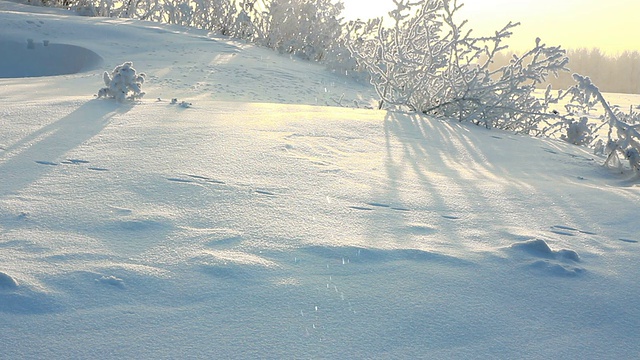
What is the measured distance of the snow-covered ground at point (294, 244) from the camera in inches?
44.8

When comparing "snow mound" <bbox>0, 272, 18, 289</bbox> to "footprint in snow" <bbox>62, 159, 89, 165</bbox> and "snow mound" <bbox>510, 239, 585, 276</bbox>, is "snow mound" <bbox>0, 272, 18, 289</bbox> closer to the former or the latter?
"footprint in snow" <bbox>62, 159, 89, 165</bbox>

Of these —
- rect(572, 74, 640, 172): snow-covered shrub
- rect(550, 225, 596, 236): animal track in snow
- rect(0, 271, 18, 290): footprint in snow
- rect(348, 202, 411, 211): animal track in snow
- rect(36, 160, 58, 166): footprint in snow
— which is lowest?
rect(0, 271, 18, 290): footprint in snow

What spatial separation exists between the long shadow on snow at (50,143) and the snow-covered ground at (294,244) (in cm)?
1

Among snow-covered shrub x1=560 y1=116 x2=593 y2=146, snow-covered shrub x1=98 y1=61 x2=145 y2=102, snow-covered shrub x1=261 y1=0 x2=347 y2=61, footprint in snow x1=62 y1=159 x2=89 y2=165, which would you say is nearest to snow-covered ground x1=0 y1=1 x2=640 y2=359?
footprint in snow x1=62 y1=159 x2=89 y2=165

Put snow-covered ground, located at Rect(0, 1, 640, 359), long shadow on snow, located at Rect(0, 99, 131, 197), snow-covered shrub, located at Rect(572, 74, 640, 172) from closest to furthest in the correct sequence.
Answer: snow-covered ground, located at Rect(0, 1, 640, 359) < long shadow on snow, located at Rect(0, 99, 131, 197) < snow-covered shrub, located at Rect(572, 74, 640, 172)

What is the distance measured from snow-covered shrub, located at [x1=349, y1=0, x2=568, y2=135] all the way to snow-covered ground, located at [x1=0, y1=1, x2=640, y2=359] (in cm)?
109

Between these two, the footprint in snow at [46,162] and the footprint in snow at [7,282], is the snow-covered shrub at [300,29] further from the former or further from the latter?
the footprint in snow at [7,282]

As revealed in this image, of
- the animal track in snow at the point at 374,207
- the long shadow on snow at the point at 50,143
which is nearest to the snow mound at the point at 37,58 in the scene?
the long shadow on snow at the point at 50,143

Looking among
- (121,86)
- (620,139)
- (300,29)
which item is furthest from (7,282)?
(300,29)

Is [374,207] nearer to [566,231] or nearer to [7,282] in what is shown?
[566,231]

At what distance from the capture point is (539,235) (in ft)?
5.79

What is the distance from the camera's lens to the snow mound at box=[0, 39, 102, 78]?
6430mm

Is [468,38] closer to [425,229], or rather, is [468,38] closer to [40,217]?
[425,229]

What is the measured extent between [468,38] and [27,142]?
284cm
